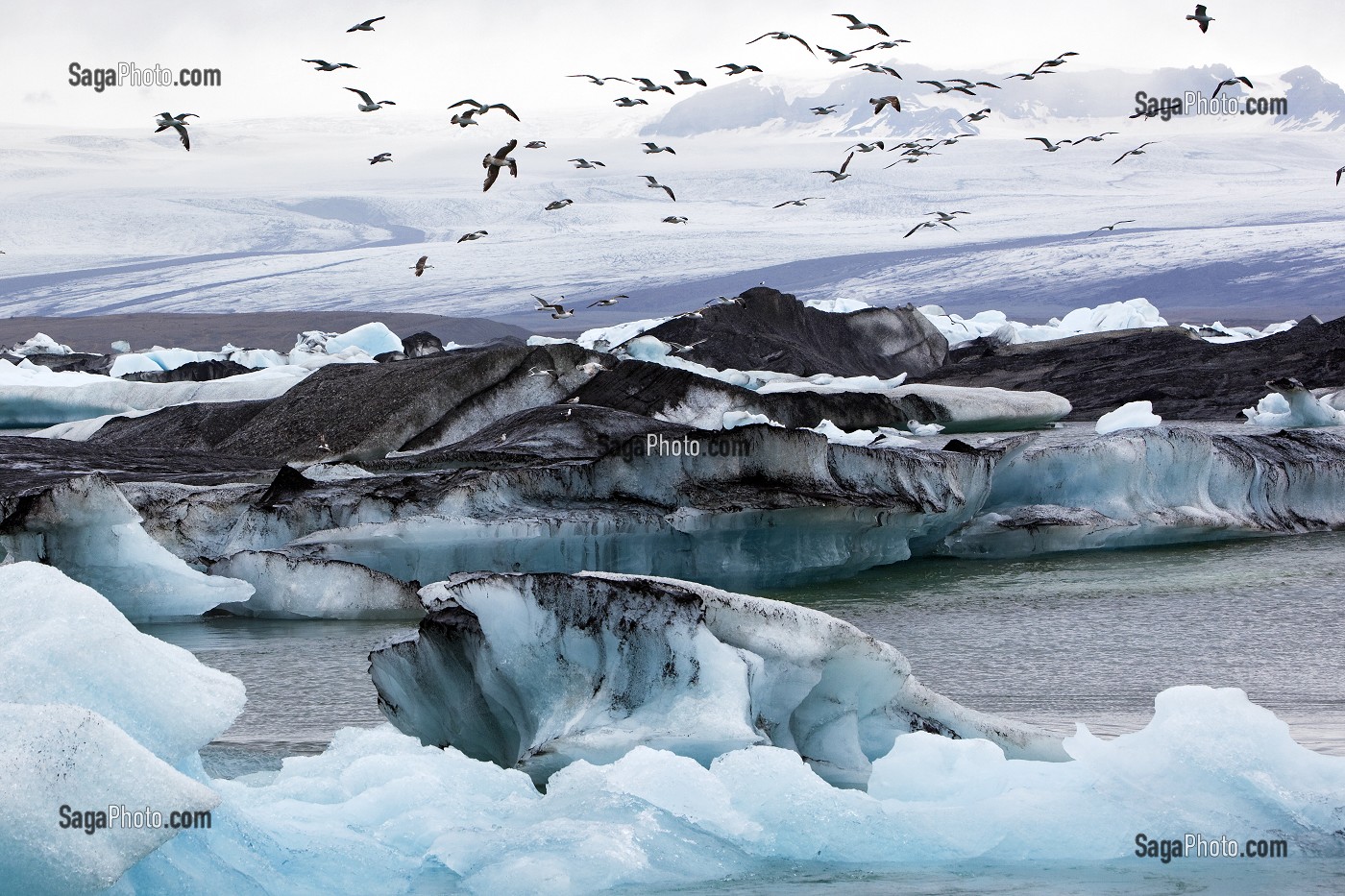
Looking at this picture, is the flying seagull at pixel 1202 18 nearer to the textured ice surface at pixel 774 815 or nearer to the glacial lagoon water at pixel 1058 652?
the glacial lagoon water at pixel 1058 652

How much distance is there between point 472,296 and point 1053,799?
69251 mm

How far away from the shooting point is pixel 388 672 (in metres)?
4.52

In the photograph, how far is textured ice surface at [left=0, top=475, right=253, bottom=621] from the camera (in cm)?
740

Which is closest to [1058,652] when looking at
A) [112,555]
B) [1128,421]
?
[112,555]

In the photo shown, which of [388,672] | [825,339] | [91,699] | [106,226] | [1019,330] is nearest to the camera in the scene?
[91,699]

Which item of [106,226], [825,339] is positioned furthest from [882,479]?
[106,226]

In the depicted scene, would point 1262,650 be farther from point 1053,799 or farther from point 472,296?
point 472,296

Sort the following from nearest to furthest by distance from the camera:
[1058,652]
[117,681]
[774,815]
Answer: [117,681] → [774,815] → [1058,652]

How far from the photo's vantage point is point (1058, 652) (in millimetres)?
6477

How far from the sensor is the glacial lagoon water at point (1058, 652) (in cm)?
326

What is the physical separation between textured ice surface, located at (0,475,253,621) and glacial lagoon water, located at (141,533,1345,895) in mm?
169

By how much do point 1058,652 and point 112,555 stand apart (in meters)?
4.63

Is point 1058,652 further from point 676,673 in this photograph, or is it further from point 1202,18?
point 1202,18

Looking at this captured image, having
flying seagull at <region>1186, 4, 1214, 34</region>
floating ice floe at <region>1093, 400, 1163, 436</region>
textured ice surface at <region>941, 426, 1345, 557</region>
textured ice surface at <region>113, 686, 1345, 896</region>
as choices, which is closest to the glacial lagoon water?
textured ice surface at <region>113, 686, 1345, 896</region>
